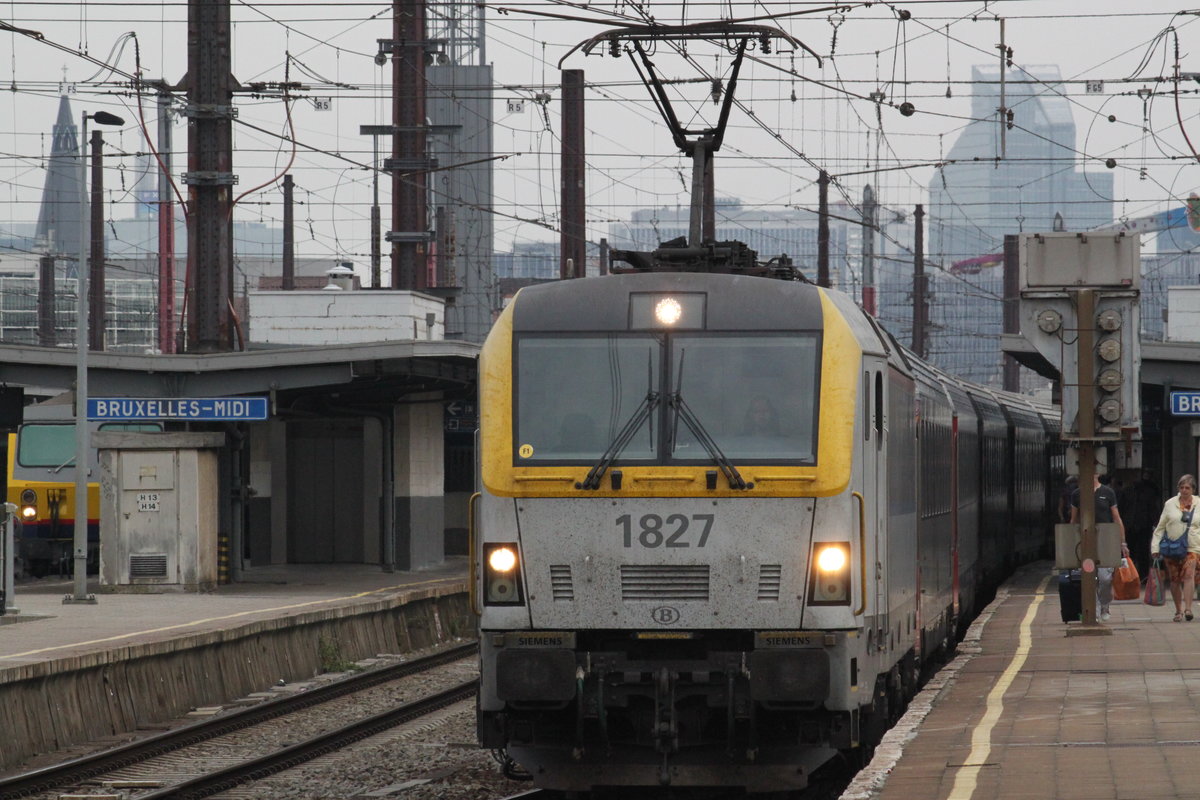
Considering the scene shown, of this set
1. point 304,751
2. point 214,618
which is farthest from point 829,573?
point 214,618

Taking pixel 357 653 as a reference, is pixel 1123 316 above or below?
above

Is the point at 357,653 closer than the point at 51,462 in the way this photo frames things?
Yes

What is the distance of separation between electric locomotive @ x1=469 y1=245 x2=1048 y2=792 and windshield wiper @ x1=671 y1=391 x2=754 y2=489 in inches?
0.4

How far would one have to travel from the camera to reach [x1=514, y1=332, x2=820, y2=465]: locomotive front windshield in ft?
32.8

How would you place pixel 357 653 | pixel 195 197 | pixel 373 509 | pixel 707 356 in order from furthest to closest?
pixel 373 509
pixel 195 197
pixel 357 653
pixel 707 356

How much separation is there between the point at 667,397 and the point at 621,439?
1.13 ft

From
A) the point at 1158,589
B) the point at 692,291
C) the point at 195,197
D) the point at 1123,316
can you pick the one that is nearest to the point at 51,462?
the point at 195,197

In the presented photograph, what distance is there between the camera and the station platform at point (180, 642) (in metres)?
14.6

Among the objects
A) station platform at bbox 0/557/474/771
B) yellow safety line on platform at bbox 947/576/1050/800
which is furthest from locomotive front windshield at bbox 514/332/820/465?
station platform at bbox 0/557/474/771

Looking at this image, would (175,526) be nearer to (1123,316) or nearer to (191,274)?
(191,274)

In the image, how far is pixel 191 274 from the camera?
25766mm

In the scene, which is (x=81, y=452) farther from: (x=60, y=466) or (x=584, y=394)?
(x=584, y=394)

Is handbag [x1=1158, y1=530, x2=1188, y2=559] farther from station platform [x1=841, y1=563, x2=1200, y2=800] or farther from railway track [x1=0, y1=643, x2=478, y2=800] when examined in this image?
railway track [x1=0, y1=643, x2=478, y2=800]

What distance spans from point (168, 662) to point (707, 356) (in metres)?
8.25
